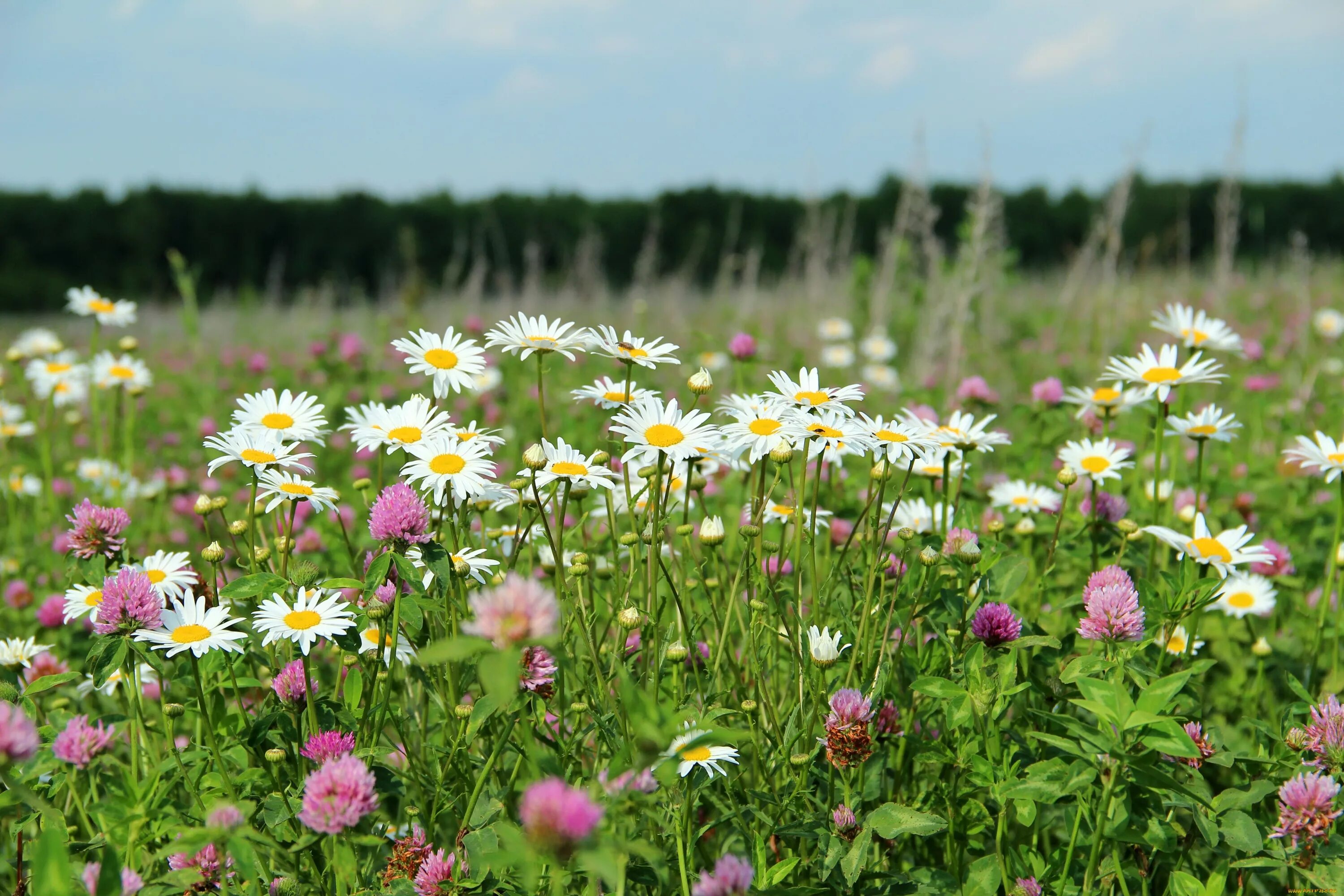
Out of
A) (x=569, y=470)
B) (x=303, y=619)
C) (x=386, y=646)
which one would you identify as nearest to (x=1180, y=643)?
(x=569, y=470)

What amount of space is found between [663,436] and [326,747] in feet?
2.10

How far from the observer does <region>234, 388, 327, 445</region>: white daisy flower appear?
57.9 inches

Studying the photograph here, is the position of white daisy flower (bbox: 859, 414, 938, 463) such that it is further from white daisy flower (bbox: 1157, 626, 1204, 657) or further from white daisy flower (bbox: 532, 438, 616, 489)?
white daisy flower (bbox: 1157, 626, 1204, 657)

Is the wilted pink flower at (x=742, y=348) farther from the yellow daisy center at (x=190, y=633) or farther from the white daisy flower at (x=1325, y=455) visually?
the yellow daisy center at (x=190, y=633)

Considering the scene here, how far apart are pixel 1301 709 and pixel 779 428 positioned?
3.27 ft

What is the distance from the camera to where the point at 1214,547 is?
5.40 ft

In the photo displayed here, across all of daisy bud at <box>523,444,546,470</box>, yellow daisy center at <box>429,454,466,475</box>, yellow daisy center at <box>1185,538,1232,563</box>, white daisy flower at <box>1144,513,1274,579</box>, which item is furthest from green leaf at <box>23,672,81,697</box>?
yellow daisy center at <box>1185,538,1232,563</box>

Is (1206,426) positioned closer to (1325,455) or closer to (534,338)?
(1325,455)

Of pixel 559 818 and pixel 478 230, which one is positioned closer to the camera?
pixel 559 818

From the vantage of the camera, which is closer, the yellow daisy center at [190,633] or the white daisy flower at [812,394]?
the yellow daisy center at [190,633]

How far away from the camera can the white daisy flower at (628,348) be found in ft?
4.67

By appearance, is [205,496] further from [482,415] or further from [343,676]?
[482,415]

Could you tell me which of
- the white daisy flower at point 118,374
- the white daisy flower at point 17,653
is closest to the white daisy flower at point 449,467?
the white daisy flower at point 17,653

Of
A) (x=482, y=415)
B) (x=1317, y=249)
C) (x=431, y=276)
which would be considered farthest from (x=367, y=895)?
(x=1317, y=249)
